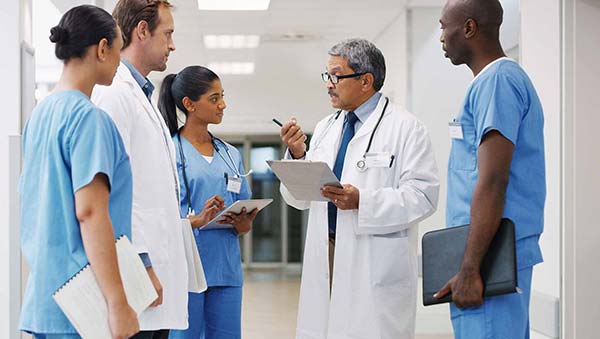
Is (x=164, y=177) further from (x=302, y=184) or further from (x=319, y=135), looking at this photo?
(x=319, y=135)

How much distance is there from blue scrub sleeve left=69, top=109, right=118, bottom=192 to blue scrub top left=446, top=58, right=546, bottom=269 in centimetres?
107

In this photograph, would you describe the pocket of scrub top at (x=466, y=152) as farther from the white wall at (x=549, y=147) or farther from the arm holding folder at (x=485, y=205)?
the white wall at (x=549, y=147)

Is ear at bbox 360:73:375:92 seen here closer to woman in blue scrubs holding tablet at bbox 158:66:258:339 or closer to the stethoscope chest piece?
the stethoscope chest piece

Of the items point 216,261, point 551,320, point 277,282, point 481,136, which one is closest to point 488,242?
point 481,136

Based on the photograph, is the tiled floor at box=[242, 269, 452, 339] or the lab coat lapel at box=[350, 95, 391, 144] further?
the tiled floor at box=[242, 269, 452, 339]

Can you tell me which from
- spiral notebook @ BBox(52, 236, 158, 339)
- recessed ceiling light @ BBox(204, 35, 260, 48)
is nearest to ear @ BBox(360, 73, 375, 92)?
spiral notebook @ BBox(52, 236, 158, 339)

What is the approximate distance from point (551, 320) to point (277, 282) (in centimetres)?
875

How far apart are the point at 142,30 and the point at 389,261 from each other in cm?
135

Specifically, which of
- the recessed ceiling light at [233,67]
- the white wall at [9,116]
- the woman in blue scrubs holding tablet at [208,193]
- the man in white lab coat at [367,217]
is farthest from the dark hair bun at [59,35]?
the recessed ceiling light at [233,67]

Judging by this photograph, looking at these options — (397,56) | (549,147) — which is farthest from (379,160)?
(397,56)

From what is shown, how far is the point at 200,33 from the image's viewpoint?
9016mm

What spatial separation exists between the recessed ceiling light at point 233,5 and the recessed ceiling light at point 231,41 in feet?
5.08

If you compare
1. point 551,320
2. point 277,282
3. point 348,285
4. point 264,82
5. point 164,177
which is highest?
point 264,82

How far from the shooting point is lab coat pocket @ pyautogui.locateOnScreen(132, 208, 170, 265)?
2244 millimetres
